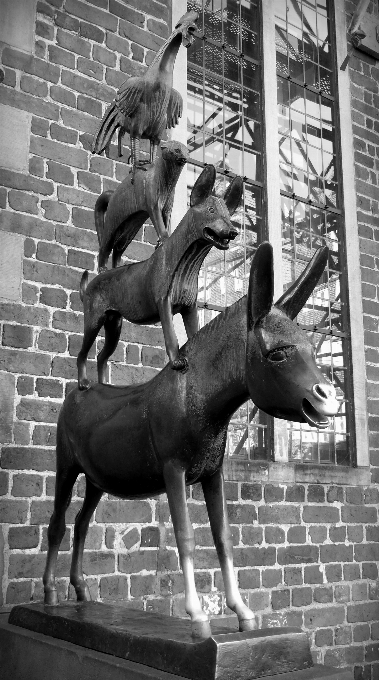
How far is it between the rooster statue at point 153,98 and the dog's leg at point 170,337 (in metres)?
0.54

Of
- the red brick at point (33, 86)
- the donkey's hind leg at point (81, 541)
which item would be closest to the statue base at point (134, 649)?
the donkey's hind leg at point (81, 541)

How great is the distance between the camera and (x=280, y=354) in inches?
59.3

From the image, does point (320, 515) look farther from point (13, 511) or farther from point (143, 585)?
point (13, 511)

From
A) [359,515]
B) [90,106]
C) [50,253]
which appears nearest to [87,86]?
[90,106]

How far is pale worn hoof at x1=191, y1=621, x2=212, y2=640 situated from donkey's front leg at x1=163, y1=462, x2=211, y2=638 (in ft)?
0.07

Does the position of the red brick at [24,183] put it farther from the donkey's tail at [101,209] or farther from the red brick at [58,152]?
the donkey's tail at [101,209]

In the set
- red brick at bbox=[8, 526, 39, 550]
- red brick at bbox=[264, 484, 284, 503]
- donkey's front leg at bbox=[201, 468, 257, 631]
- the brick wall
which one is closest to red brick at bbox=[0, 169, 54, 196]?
the brick wall

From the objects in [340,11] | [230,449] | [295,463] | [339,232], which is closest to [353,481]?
[295,463]

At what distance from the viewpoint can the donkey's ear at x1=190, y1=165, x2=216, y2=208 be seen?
1.77 m

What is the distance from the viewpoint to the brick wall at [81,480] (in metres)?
3.61

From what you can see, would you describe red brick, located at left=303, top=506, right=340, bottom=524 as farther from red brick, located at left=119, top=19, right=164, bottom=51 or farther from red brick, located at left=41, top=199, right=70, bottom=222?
red brick, located at left=119, top=19, right=164, bottom=51

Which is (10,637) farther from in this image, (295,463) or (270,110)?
(270,110)

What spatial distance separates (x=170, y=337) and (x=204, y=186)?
40 centimetres

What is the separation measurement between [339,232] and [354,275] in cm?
42
